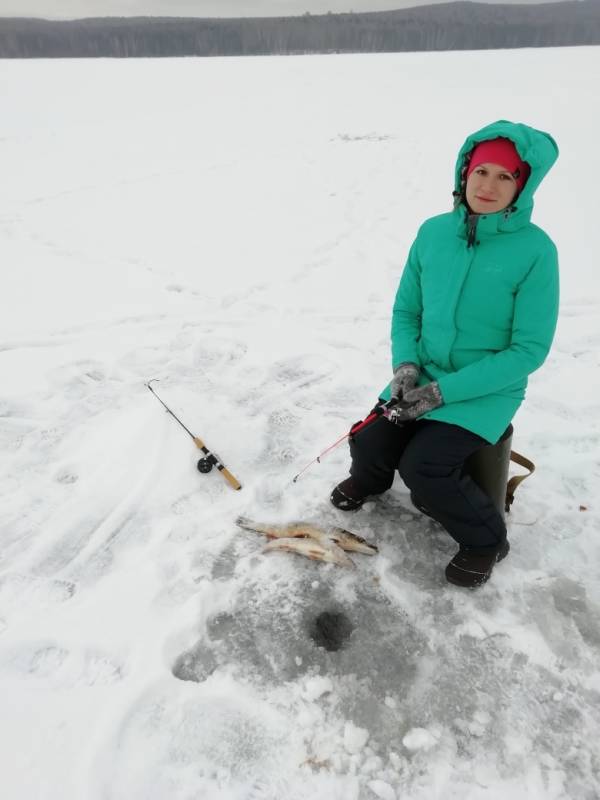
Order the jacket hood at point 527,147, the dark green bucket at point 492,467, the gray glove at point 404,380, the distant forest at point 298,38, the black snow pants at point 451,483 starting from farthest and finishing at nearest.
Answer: the distant forest at point 298,38 < the gray glove at point 404,380 < the dark green bucket at point 492,467 < the black snow pants at point 451,483 < the jacket hood at point 527,147

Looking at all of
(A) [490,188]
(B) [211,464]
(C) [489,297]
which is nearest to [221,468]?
(B) [211,464]

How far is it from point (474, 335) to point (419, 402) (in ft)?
1.53

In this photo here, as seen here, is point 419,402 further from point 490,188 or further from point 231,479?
point 231,479

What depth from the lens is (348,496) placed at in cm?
313

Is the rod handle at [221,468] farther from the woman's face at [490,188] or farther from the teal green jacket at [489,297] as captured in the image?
the woman's face at [490,188]

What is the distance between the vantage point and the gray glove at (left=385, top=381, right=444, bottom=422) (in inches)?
106

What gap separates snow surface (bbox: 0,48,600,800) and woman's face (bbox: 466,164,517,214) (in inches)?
70.5

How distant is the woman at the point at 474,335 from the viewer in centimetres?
244

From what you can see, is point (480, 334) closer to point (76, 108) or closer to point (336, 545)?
point (336, 545)

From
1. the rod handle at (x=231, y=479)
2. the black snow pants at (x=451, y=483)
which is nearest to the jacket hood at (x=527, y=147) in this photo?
the black snow pants at (x=451, y=483)

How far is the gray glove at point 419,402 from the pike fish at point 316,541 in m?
0.75

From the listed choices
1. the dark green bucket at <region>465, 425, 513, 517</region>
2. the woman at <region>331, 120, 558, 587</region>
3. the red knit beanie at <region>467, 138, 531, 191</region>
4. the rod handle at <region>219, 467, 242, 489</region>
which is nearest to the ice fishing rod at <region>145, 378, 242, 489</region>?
the rod handle at <region>219, 467, 242, 489</region>

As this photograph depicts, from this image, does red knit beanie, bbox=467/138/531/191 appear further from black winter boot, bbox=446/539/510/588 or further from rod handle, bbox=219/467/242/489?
rod handle, bbox=219/467/242/489

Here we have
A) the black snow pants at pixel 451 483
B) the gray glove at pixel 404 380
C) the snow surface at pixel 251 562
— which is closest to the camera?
the snow surface at pixel 251 562
